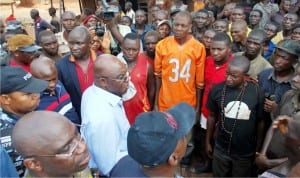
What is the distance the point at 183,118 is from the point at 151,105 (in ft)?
7.89

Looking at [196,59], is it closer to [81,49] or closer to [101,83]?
[81,49]

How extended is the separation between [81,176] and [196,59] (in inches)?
93.2

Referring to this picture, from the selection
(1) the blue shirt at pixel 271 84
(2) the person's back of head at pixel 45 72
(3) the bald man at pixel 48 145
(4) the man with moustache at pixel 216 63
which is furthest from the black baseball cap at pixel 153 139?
(4) the man with moustache at pixel 216 63

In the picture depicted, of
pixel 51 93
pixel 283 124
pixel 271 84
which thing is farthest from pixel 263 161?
pixel 51 93

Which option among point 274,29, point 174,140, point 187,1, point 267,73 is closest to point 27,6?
point 187,1

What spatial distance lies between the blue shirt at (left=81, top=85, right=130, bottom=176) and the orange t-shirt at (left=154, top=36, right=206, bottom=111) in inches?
63.9

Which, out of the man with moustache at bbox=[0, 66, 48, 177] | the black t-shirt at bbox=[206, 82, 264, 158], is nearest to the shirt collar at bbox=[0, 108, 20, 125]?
the man with moustache at bbox=[0, 66, 48, 177]

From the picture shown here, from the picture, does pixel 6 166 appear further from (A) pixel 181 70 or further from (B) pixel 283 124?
(A) pixel 181 70

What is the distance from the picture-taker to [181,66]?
3.91 m

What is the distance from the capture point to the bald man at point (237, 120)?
10.4ft

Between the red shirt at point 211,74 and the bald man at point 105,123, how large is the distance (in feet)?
4.90

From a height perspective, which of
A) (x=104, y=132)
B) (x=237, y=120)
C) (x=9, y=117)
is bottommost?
(x=237, y=120)

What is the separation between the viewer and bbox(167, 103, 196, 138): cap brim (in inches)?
71.6

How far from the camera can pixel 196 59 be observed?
3900mm
